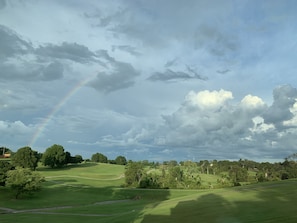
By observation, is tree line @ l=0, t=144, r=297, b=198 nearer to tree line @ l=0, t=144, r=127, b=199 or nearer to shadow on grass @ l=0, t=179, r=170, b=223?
tree line @ l=0, t=144, r=127, b=199

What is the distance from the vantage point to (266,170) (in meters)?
148

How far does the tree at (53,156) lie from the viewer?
A: 172500 millimetres

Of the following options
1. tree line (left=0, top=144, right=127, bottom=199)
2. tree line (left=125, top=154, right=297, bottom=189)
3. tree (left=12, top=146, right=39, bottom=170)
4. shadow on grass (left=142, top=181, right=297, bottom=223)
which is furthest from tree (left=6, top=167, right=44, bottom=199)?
shadow on grass (left=142, top=181, right=297, bottom=223)

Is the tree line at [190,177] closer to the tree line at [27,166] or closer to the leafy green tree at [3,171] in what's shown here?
the tree line at [27,166]

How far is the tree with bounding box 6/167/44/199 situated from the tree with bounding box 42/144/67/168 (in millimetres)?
80088

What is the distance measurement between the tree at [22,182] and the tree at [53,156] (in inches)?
3153

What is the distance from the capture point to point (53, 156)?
173375 mm

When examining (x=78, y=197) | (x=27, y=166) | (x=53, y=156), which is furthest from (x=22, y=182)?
(x=53, y=156)

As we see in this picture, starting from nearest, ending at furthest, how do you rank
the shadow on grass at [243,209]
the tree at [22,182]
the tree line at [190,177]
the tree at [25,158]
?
1. the shadow on grass at [243,209]
2. the tree at [22,182]
3. the tree line at [190,177]
4. the tree at [25,158]

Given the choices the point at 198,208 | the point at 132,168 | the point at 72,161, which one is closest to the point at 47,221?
the point at 198,208

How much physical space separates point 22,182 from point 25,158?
54880 mm

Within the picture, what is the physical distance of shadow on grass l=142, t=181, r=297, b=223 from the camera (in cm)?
2571

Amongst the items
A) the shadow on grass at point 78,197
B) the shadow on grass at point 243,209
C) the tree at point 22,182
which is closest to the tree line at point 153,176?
the tree at point 22,182

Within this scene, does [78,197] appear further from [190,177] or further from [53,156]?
[53,156]
